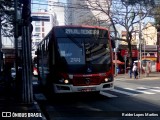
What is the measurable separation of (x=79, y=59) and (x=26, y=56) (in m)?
2.38

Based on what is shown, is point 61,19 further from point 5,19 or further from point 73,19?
point 5,19

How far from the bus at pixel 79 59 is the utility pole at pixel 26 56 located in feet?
4.65

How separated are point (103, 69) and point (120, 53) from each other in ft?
162

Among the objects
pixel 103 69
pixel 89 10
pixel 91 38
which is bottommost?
pixel 103 69

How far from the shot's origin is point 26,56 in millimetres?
16031

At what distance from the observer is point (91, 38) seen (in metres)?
17.6

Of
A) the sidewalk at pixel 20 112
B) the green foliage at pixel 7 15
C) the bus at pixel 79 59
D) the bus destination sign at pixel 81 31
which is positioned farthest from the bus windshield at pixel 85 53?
the green foliage at pixel 7 15

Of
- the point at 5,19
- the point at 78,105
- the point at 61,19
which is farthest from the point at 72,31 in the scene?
the point at 61,19

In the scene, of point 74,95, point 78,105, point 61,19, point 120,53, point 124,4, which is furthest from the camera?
point 120,53

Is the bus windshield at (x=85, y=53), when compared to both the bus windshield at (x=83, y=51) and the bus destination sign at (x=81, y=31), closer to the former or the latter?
the bus windshield at (x=83, y=51)

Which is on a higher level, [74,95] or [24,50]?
[24,50]

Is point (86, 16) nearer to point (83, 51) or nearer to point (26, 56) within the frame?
point (83, 51)

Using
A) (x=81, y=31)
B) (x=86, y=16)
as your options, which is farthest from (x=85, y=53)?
(x=86, y=16)

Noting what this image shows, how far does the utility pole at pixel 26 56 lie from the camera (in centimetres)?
1579
